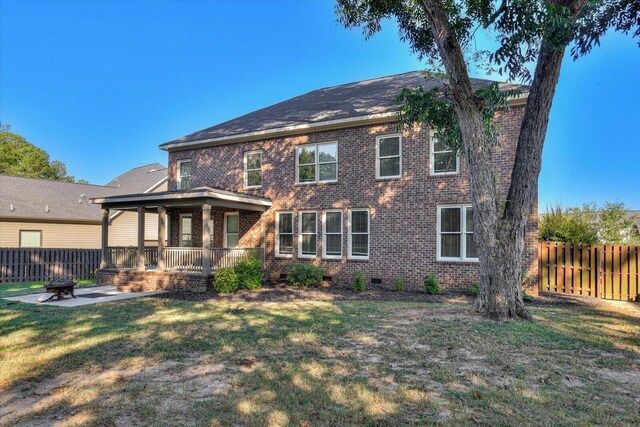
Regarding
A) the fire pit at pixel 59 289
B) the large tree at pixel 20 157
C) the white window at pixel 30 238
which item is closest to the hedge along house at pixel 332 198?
the fire pit at pixel 59 289

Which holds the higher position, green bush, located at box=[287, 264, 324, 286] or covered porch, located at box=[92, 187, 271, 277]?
covered porch, located at box=[92, 187, 271, 277]

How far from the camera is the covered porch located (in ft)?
42.4

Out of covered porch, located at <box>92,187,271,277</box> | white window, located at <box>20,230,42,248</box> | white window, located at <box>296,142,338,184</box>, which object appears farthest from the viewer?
white window, located at <box>20,230,42,248</box>

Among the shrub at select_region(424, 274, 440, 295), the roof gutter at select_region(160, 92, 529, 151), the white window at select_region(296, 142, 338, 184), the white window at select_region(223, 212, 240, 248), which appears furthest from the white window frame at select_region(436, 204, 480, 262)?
the white window at select_region(223, 212, 240, 248)

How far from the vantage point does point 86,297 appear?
37.2 feet

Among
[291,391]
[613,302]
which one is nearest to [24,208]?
[291,391]

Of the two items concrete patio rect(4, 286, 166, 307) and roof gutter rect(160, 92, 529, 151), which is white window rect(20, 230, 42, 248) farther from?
concrete patio rect(4, 286, 166, 307)

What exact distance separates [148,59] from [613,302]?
36.0 meters

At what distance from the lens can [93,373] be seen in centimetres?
471

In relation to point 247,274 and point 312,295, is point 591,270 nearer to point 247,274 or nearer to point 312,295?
point 312,295

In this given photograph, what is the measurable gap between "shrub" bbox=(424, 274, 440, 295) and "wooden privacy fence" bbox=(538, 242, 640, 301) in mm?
3746

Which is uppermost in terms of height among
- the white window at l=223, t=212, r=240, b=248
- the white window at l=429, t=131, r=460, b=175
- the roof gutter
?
the roof gutter

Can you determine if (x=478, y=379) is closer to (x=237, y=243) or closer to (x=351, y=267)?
(x=351, y=267)

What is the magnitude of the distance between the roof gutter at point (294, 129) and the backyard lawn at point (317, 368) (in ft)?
23.9
